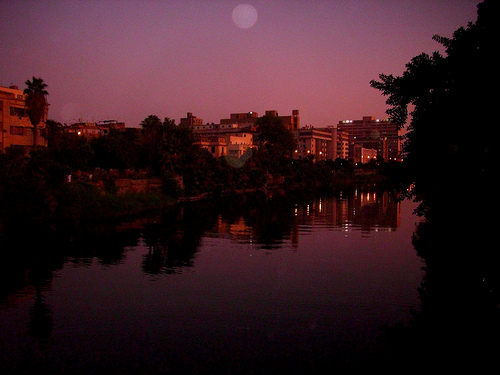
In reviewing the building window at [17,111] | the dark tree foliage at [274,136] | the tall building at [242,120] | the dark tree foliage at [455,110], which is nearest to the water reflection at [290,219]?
the dark tree foliage at [455,110]

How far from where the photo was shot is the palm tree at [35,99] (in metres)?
54.8

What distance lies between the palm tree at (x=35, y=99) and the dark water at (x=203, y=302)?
2827cm

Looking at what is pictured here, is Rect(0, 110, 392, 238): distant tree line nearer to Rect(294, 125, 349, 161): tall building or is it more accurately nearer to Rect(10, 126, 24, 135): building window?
Rect(10, 126, 24, 135): building window

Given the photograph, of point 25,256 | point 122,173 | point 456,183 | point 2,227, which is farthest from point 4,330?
point 122,173

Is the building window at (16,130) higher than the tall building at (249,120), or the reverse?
the tall building at (249,120)

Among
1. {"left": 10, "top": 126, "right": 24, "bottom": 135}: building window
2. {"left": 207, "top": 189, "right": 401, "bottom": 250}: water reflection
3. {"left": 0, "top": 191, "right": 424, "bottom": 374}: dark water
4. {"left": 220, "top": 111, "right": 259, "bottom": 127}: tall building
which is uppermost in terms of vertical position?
{"left": 220, "top": 111, "right": 259, "bottom": 127}: tall building

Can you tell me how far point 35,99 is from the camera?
5488cm

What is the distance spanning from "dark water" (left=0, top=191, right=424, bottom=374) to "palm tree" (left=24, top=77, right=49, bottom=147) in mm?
28270

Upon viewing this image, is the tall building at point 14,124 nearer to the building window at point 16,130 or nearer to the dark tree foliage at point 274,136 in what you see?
the building window at point 16,130

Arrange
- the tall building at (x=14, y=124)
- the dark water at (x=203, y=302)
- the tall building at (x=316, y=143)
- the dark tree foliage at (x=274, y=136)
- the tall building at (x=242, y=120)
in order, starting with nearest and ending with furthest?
the dark water at (x=203, y=302) → the tall building at (x=14, y=124) → the dark tree foliage at (x=274, y=136) → the tall building at (x=242, y=120) → the tall building at (x=316, y=143)

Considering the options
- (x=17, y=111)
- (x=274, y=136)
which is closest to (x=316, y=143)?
(x=274, y=136)

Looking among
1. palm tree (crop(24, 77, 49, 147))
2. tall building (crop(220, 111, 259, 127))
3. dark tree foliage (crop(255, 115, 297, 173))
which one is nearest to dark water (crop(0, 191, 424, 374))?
palm tree (crop(24, 77, 49, 147))

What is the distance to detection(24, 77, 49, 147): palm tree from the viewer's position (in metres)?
54.8

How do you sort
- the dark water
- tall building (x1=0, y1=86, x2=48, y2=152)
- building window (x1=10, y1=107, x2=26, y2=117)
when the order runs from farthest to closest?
1. building window (x1=10, y1=107, x2=26, y2=117)
2. tall building (x1=0, y1=86, x2=48, y2=152)
3. the dark water
